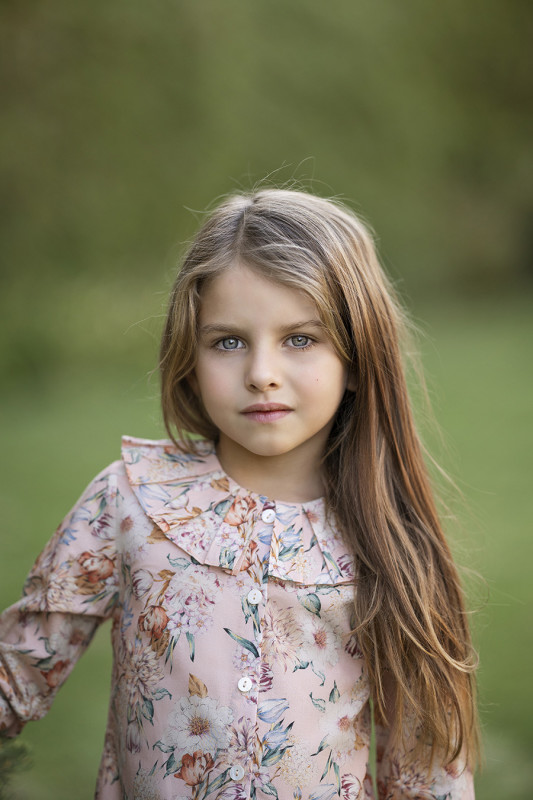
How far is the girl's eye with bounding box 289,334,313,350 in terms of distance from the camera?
1184 millimetres

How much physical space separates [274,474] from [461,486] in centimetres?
206

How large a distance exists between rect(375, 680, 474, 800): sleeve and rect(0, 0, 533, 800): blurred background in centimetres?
150

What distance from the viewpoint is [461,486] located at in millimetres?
3189

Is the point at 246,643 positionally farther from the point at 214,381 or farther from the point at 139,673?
the point at 214,381

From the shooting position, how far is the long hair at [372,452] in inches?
47.6

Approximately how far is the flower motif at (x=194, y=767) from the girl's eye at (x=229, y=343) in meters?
0.56

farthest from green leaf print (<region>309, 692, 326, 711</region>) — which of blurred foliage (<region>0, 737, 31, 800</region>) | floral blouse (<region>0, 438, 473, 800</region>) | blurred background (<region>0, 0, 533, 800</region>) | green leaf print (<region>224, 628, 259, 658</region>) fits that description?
blurred background (<region>0, 0, 533, 800</region>)

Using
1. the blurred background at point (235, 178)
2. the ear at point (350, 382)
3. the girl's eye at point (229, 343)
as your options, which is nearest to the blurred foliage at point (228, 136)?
the blurred background at point (235, 178)

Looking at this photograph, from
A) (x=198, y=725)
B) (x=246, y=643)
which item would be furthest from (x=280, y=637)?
(x=198, y=725)

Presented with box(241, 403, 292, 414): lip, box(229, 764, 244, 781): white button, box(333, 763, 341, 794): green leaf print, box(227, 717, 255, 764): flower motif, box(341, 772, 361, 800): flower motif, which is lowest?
box(341, 772, 361, 800): flower motif

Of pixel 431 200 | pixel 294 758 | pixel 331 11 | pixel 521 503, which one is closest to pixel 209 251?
pixel 294 758

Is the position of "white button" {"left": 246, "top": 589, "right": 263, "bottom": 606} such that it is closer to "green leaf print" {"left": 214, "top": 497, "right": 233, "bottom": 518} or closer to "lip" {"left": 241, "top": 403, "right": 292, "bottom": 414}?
"green leaf print" {"left": 214, "top": 497, "right": 233, "bottom": 518}

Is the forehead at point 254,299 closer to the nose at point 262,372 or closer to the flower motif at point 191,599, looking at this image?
the nose at point 262,372

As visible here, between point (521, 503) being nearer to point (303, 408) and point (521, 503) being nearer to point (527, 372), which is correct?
point (527, 372)
